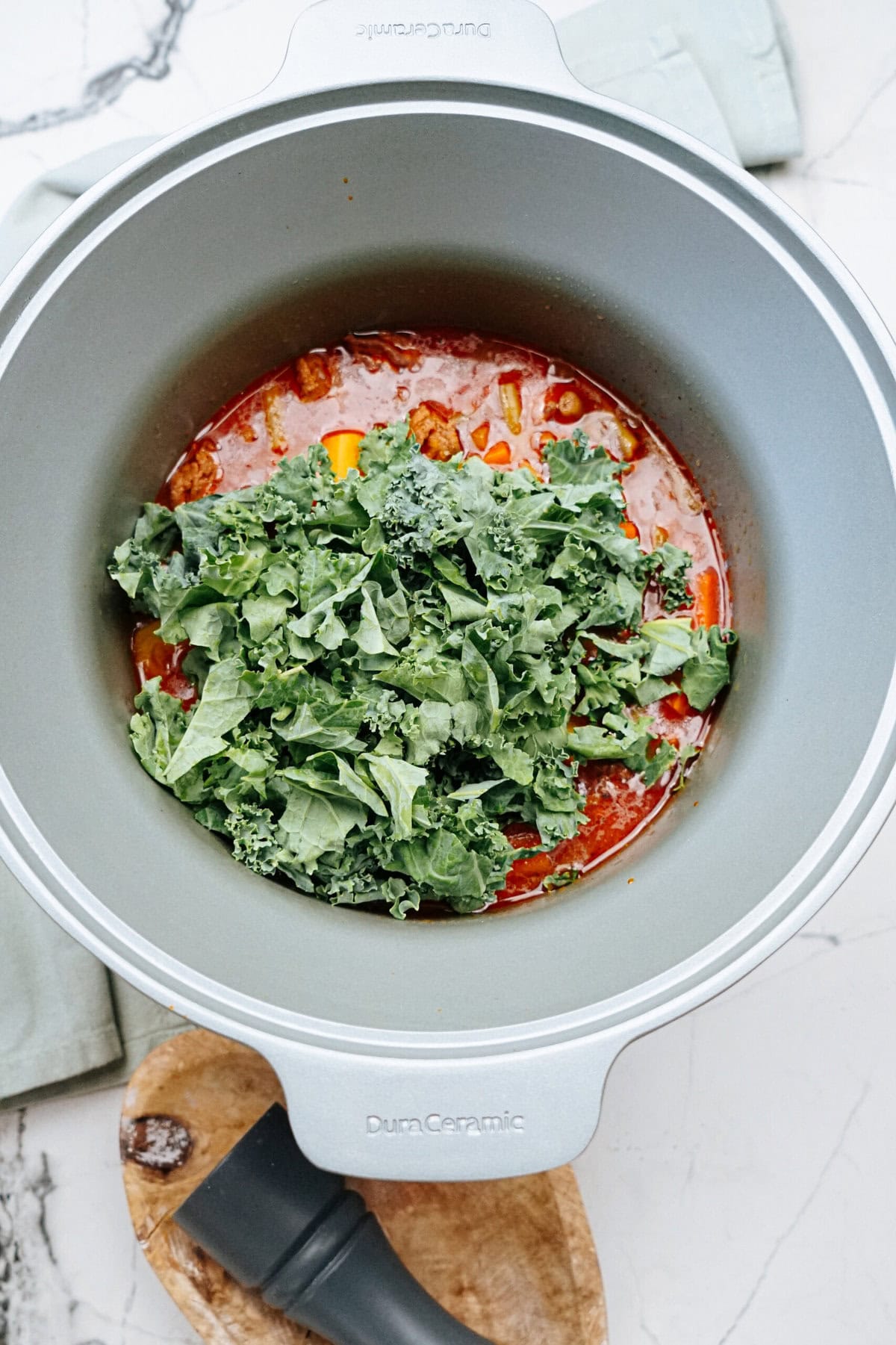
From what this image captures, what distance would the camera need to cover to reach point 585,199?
179 centimetres

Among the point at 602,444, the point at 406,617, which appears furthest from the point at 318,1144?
the point at 602,444

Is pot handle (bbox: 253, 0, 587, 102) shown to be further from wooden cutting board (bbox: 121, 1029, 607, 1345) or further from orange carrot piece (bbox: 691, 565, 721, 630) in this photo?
wooden cutting board (bbox: 121, 1029, 607, 1345)

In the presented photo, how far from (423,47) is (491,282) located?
43cm

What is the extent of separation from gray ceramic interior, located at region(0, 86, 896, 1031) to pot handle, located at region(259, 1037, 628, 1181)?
99 millimetres

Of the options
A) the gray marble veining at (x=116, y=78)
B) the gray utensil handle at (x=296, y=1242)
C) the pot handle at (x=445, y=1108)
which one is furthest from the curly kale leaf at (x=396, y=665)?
the gray marble veining at (x=116, y=78)

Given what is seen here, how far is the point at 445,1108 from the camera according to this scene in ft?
4.78

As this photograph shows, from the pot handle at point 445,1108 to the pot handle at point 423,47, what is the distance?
1518 mm

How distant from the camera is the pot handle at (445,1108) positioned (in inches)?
56.1

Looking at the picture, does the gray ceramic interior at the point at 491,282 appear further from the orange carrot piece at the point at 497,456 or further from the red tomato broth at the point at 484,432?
the orange carrot piece at the point at 497,456

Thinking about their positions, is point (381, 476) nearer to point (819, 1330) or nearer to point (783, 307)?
point (783, 307)

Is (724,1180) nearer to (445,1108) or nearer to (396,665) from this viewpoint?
(445,1108)

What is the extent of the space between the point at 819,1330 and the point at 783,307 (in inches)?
80.8

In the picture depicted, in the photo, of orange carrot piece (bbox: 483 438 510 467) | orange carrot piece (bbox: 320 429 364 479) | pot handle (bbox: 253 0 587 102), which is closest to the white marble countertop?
orange carrot piece (bbox: 483 438 510 467)

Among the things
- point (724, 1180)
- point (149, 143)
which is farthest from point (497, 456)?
point (724, 1180)
